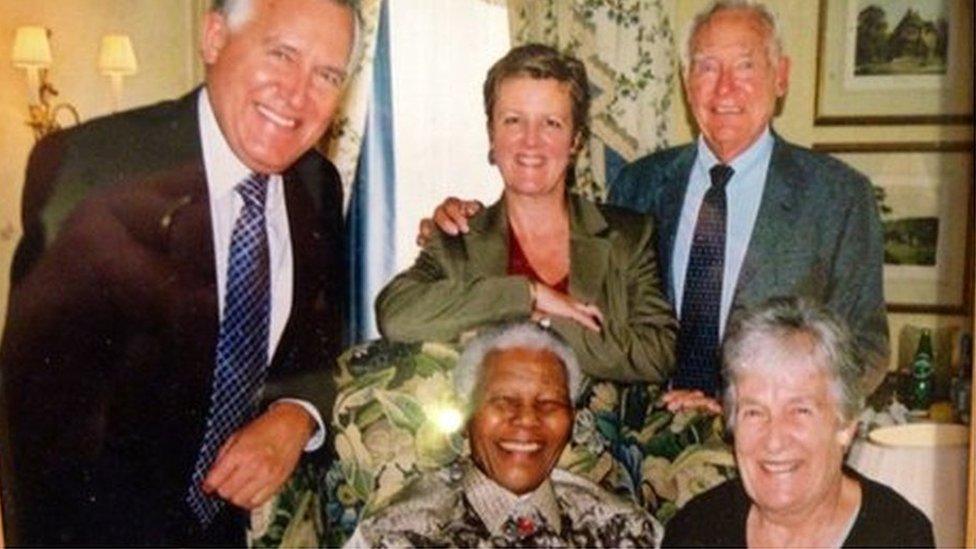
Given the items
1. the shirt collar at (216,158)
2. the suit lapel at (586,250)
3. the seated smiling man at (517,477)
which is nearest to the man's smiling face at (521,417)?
the seated smiling man at (517,477)

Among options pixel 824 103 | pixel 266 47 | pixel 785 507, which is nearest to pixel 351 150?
pixel 266 47

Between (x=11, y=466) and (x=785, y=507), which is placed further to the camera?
(x=11, y=466)

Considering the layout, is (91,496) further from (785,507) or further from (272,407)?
(785,507)

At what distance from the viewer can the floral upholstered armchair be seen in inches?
66.9

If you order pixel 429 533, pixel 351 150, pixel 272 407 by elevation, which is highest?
pixel 351 150

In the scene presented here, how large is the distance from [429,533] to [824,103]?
805 millimetres

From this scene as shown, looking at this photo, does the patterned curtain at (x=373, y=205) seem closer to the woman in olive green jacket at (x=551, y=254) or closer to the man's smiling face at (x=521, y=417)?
the woman in olive green jacket at (x=551, y=254)

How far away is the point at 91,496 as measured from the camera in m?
1.80

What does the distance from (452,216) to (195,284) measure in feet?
1.25

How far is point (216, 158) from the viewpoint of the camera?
1756 millimetres

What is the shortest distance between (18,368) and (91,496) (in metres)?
0.22

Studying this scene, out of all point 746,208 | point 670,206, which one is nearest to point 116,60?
point 670,206

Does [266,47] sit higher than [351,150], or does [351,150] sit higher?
[266,47]

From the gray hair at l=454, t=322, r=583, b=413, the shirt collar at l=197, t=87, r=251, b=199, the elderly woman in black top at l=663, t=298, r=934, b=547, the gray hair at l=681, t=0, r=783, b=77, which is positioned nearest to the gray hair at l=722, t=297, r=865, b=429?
the elderly woman in black top at l=663, t=298, r=934, b=547
